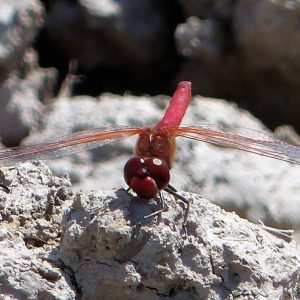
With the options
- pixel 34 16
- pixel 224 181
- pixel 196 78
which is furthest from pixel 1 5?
pixel 224 181

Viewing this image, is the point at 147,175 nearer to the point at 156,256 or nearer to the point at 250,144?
the point at 156,256

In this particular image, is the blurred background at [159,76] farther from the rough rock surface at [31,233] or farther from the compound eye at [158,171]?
the compound eye at [158,171]

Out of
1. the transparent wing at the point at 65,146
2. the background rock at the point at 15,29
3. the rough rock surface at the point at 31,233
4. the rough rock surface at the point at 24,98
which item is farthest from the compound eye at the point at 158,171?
the background rock at the point at 15,29

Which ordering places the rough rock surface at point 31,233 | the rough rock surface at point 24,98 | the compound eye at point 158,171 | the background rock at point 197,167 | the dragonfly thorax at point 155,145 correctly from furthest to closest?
the rough rock surface at point 24,98 → the background rock at point 197,167 → the dragonfly thorax at point 155,145 → the compound eye at point 158,171 → the rough rock surface at point 31,233

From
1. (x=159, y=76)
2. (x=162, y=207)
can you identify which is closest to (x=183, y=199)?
(x=162, y=207)

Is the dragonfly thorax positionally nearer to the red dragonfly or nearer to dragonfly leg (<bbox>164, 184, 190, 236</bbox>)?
the red dragonfly

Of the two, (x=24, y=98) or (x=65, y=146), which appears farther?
(x=24, y=98)
